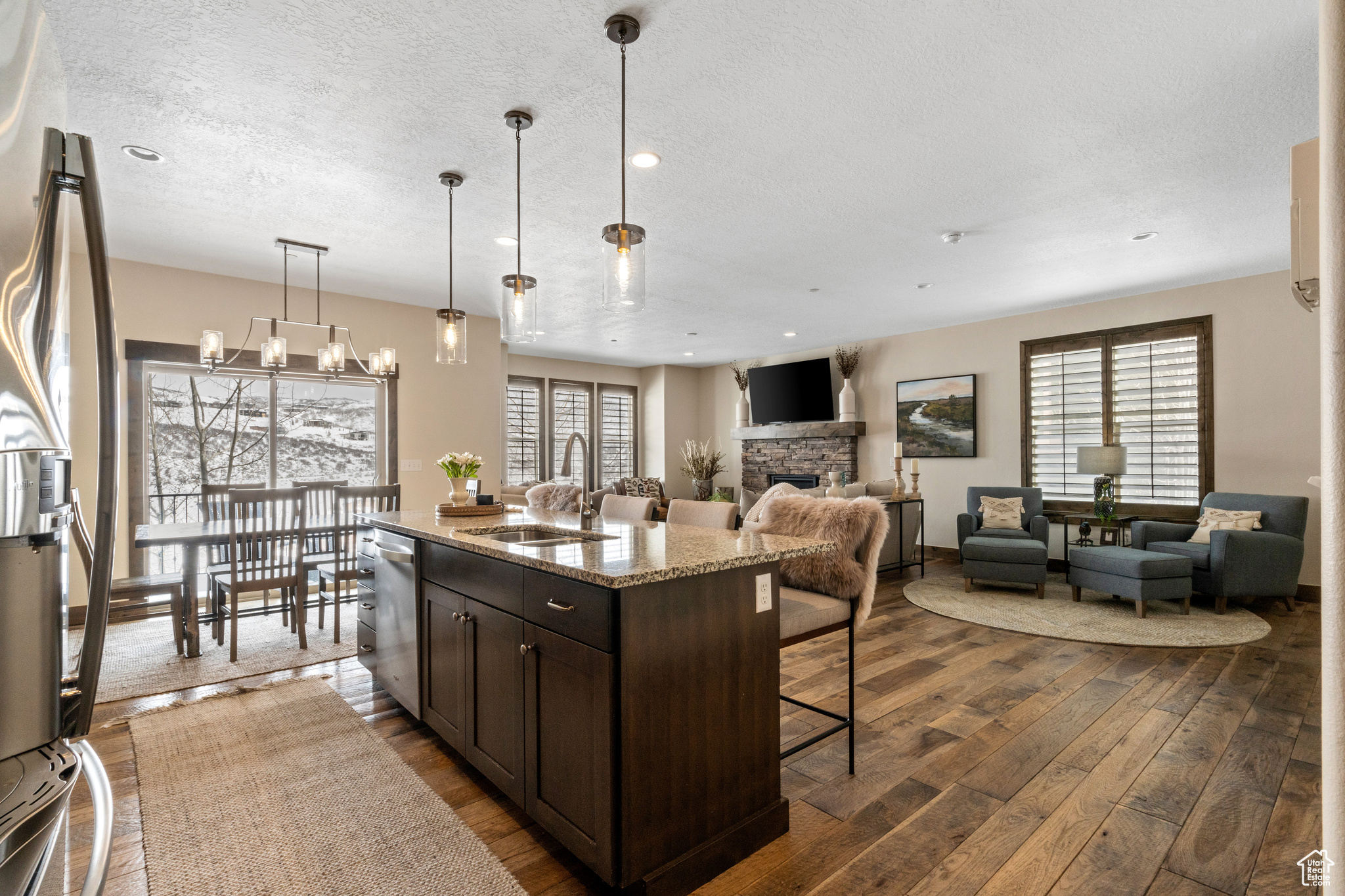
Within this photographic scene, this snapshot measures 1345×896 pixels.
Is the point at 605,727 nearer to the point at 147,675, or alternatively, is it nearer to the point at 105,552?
the point at 105,552

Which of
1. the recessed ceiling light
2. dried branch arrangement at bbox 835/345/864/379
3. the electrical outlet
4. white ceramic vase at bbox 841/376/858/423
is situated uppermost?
the recessed ceiling light

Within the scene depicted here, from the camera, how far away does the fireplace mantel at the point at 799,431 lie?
26.3 feet

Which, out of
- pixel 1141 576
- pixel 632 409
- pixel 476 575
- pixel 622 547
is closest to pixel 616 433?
pixel 632 409

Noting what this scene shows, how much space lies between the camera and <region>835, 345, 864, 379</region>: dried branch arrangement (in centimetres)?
811

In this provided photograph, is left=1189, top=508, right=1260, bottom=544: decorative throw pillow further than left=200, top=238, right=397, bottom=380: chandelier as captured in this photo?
Yes

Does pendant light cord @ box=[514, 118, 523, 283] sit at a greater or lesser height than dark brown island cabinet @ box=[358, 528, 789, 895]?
greater

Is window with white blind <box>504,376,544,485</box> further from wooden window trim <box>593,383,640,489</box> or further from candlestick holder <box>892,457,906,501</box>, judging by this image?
candlestick holder <box>892,457,906,501</box>

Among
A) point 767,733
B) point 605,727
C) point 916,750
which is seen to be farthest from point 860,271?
point 605,727

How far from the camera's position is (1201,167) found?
127 inches

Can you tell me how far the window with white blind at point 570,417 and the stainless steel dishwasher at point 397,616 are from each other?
5.84 meters

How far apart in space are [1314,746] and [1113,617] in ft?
6.87

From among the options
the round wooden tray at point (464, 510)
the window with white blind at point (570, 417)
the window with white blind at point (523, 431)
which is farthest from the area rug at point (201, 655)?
the window with white blind at point (570, 417)

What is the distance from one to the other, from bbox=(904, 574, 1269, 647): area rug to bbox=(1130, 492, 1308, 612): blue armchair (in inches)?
8.2

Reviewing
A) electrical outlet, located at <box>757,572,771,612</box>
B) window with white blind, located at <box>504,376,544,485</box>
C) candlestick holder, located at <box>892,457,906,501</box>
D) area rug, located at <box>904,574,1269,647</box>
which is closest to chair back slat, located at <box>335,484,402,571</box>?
electrical outlet, located at <box>757,572,771,612</box>
